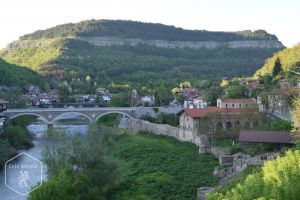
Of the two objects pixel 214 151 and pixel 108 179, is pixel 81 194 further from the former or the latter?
pixel 214 151

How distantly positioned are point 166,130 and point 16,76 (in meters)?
46.4

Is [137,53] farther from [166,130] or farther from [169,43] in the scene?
[166,130]

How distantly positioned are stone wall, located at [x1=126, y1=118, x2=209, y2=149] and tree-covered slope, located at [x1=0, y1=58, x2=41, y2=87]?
2929 centimetres

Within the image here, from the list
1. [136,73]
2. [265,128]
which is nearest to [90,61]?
[136,73]

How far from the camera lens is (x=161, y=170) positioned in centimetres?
2869

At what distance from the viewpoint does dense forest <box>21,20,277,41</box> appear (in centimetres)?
14250

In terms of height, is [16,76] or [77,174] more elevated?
[77,174]

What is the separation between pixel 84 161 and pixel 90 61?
3535 inches

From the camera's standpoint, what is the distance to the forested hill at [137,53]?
100438 millimetres

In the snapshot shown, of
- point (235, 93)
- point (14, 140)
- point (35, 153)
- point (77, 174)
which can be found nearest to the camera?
point (77, 174)

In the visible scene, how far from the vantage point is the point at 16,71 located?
86.3 m

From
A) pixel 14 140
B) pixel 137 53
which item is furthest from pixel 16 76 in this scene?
pixel 137 53

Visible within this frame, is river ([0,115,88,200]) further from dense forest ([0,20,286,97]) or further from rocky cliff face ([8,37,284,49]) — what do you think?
rocky cliff face ([8,37,284,49])

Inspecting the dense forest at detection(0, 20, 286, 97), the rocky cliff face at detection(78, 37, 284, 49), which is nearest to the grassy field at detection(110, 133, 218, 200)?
the dense forest at detection(0, 20, 286, 97)
